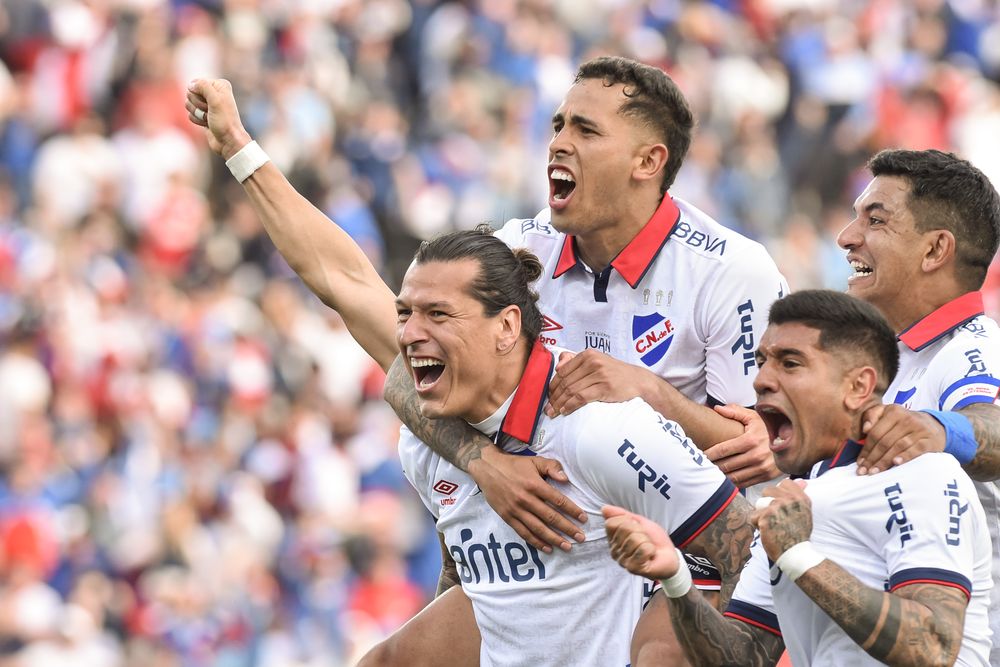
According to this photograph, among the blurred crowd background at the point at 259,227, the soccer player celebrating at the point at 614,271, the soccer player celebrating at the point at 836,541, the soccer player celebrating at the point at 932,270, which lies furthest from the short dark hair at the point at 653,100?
→ the blurred crowd background at the point at 259,227

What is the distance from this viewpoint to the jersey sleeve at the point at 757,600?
458 cm

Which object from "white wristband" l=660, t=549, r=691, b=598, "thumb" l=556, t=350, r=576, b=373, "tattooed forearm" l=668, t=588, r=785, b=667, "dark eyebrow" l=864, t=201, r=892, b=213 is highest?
"dark eyebrow" l=864, t=201, r=892, b=213

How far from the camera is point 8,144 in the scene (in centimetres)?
1434

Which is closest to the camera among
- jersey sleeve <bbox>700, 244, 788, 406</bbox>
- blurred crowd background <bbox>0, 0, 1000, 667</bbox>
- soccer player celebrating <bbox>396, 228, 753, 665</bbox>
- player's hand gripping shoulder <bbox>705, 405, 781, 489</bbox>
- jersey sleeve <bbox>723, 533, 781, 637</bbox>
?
jersey sleeve <bbox>723, 533, 781, 637</bbox>

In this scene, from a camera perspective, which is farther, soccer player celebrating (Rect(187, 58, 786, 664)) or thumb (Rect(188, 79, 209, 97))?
thumb (Rect(188, 79, 209, 97))

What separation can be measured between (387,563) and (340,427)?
1.40 metres

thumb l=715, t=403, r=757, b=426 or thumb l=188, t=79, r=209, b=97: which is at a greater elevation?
thumb l=188, t=79, r=209, b=97

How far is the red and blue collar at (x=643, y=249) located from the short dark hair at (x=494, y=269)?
49 cm

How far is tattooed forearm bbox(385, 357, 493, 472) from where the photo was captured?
5.02 metres

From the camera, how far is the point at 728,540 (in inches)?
187

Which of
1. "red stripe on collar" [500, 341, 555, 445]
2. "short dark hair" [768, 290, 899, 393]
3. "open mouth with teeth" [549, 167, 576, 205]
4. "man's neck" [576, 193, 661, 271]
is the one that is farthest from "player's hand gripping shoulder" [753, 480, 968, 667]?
"open mouth with teeth" [549, 167, 576, 205]

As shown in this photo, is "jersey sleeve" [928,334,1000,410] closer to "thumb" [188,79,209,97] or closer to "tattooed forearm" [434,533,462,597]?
"tattooed forearm" [434,533,462,597]

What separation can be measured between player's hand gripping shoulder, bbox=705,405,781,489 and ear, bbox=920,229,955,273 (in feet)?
2.18

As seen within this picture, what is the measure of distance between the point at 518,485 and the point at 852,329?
39.0 inches
